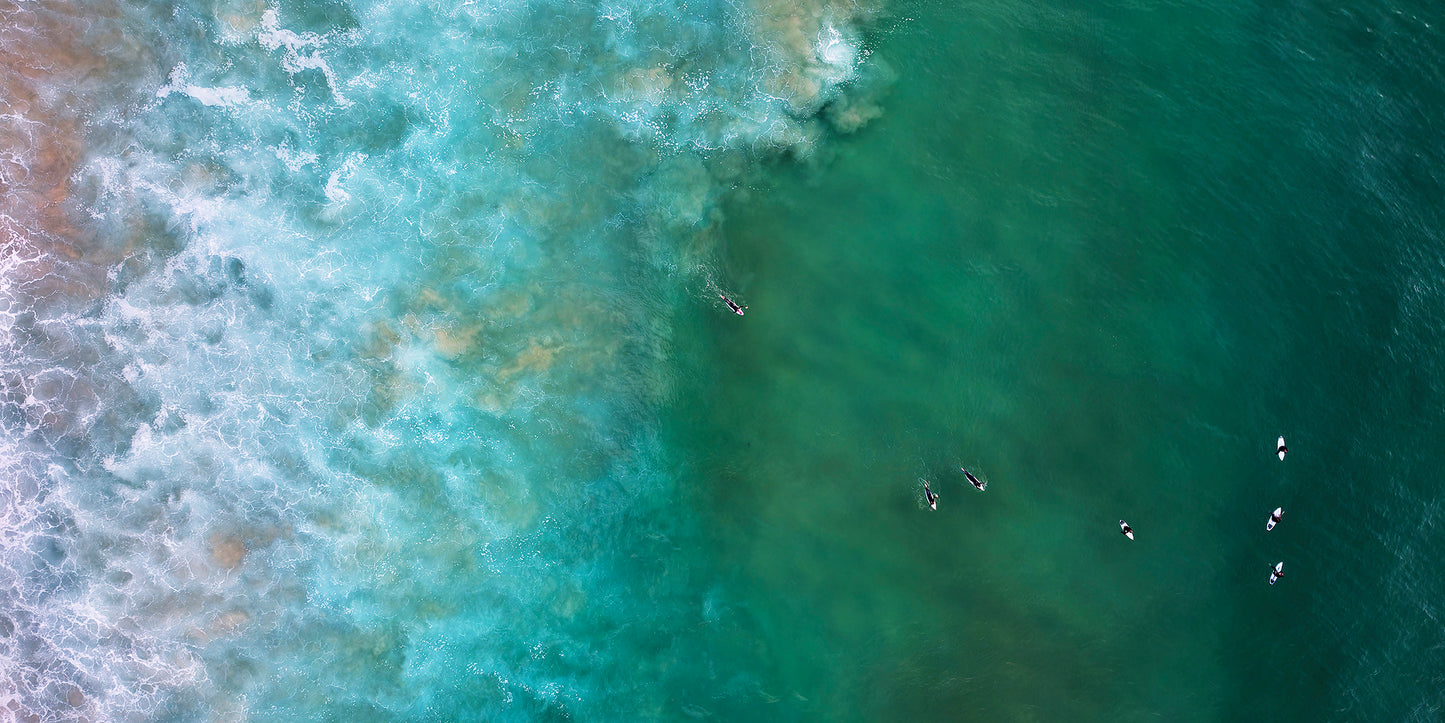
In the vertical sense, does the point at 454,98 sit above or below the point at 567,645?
above

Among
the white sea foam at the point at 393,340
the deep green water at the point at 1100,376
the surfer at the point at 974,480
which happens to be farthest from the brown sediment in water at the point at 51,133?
the surfer at the point at 974,480

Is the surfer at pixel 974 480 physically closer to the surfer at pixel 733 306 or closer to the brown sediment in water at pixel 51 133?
the surfer at pixel 733 306

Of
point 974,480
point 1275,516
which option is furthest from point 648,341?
point 1275,516

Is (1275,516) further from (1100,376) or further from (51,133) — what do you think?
(51,133)

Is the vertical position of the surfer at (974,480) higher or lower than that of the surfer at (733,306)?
lower

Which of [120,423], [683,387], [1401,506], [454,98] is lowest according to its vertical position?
[120,423]

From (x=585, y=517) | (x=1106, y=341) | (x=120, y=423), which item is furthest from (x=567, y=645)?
(x=1106, y=341)

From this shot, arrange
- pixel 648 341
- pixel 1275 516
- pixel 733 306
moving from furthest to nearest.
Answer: pixel 648 341, pixel 733 306, pixel 1275 516

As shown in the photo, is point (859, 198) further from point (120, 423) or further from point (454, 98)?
point (120, 423)
